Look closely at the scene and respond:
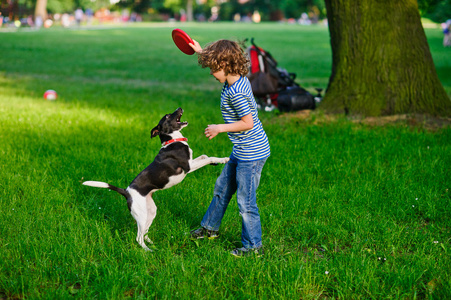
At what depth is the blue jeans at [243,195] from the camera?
353 cm

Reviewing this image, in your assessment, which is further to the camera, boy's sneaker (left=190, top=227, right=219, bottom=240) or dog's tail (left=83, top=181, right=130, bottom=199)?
boy's sneaker (left=190, top=227, right=219, bottom=240)

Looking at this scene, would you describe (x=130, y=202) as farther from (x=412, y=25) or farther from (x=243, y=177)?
(x=412, y=25)

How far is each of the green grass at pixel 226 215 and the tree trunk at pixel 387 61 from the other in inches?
27.3

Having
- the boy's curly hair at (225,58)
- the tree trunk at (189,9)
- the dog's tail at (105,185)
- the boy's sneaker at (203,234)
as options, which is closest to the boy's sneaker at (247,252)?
the boy's sneaker at (203,234)

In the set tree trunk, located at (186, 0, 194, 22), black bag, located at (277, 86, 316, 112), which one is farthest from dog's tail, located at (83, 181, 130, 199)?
tree trunk, located at (186, 0, 194, 22)

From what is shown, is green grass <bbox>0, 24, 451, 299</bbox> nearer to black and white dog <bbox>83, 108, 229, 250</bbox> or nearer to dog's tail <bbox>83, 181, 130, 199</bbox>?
black and white dog <bbox>83, 108, 229, 250</bbox>

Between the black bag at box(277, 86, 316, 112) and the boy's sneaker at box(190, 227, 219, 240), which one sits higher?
the black bag at box(277, 86, 316, 112)

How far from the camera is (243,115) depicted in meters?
3.33

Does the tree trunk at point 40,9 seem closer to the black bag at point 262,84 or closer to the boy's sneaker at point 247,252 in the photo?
the black bag at point 262,84

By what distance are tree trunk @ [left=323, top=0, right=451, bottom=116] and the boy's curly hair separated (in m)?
4.97

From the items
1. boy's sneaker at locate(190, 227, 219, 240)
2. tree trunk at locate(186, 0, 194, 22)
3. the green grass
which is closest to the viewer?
the green grass

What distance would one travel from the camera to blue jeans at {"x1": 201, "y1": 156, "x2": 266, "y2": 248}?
3.53m

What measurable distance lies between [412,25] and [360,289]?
6.04 metres

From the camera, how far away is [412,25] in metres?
7.79
